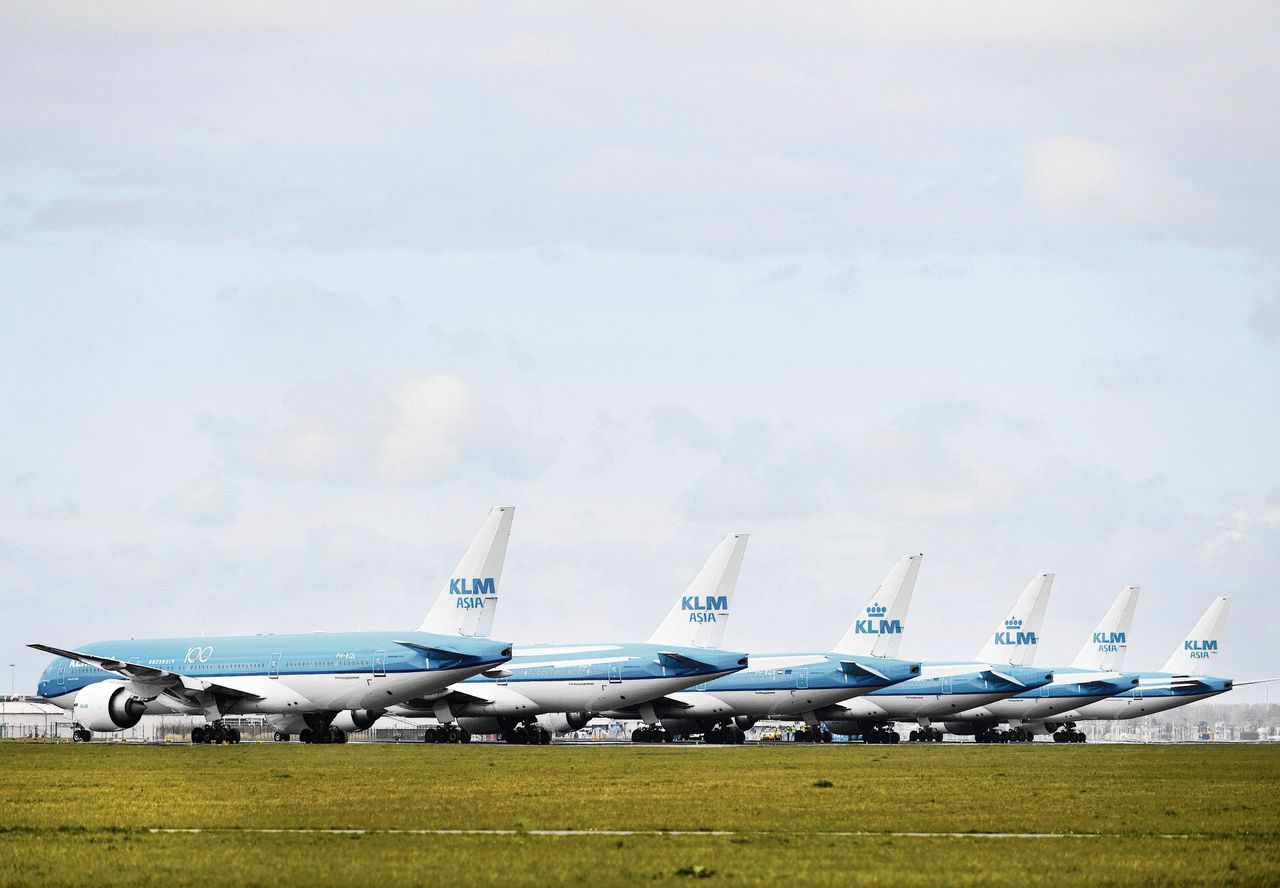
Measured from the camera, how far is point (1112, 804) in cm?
3688

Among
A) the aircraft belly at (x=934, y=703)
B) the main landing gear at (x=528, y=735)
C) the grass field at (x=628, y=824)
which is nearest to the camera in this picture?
the grass field at (x=628, y=824)

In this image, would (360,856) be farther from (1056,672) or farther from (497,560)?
(1056,672)

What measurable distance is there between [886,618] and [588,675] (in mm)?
22454

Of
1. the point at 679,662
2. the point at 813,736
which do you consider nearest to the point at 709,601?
the point at 679,662

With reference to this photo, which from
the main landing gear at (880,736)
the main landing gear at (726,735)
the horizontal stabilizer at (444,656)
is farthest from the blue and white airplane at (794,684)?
the horizontal stabilizer at (444,656)

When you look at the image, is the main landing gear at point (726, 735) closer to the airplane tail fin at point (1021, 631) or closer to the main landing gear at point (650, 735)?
the main landing gear at point (650, 735)

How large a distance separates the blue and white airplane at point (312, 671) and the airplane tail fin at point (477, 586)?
0.15ft

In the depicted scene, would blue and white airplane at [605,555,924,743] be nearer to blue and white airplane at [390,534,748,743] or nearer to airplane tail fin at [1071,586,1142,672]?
blue and white airplane at [390,534,748,743]

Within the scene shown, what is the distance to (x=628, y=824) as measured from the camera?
3003 centimetres

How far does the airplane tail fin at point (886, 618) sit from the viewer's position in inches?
3964

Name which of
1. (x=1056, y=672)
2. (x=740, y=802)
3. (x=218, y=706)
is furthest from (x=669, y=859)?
(x=1056, y=672)

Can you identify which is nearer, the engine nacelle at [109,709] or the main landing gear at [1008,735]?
the engine nacelle at [109,709]

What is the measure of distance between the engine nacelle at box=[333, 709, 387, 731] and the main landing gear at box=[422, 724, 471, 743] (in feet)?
18.0

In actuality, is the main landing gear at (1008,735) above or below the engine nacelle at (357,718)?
below
